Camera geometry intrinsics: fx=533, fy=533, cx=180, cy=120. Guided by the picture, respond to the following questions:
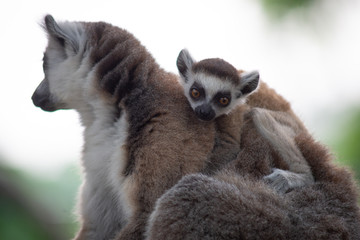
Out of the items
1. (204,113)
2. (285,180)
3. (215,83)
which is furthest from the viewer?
(215,83)

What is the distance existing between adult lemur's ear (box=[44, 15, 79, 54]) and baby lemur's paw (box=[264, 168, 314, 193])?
228cm

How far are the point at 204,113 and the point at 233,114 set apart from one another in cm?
47

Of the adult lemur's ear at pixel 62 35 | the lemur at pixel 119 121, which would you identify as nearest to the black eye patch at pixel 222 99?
the lemur at pixel 119 121

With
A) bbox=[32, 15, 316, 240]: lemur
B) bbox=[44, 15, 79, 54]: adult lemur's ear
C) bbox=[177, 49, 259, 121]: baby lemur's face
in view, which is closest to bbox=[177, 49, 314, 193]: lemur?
bbox=[177, 49, 259, 121]: baby lemur's face

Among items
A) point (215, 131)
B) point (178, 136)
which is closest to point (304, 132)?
point (215, 131)

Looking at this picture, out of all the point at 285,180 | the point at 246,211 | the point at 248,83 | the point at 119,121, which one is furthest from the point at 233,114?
the point at 246,211

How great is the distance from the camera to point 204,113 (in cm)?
508

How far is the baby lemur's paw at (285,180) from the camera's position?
4754 mm

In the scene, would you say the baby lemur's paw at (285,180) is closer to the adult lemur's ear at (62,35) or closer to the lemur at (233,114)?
the lemur at (233,114)

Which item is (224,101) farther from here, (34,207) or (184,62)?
(34,207)

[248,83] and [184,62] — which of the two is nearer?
[248,83]

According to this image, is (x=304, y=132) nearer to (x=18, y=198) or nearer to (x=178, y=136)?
(x=178, y=136)

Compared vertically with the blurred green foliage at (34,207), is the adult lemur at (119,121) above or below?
above

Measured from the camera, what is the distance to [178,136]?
479 cm
